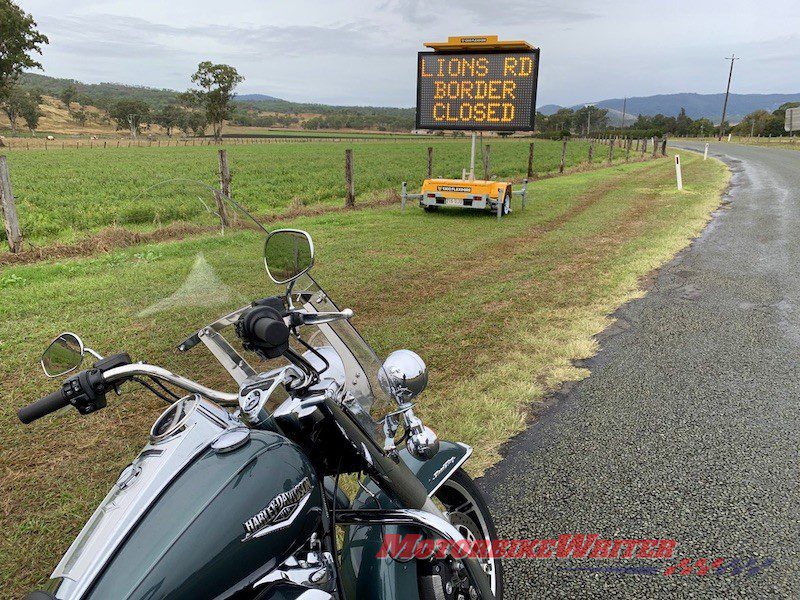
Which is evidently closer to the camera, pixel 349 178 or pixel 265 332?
pixel 265 332

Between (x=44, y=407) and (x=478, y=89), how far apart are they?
1254cm

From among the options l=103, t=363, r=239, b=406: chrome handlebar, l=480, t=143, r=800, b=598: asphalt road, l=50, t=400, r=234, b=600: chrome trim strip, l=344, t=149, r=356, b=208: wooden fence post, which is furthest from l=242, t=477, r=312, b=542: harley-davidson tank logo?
l=344, t=149, r=356, b=208: wooden fence post

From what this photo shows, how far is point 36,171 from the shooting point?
85.8 feet

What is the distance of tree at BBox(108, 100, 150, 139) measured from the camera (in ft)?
330

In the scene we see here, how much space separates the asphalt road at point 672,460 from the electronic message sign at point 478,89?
7.84 metres

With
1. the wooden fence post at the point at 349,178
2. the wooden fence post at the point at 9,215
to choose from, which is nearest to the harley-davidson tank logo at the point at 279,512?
the wooden fence post at the point at 9,215

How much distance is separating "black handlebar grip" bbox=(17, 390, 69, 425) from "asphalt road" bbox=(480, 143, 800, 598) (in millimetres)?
1938

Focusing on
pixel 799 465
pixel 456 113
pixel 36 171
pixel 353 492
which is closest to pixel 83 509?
pixel 353 492

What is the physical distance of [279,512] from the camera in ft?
3.94

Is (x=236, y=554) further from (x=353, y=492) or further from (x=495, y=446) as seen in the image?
(x=495, y=446)

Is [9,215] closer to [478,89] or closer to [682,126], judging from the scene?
[478,89]

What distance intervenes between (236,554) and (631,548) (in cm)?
216

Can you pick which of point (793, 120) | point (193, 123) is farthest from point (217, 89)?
point (793, 120)

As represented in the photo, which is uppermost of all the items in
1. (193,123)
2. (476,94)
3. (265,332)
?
(193,123)
